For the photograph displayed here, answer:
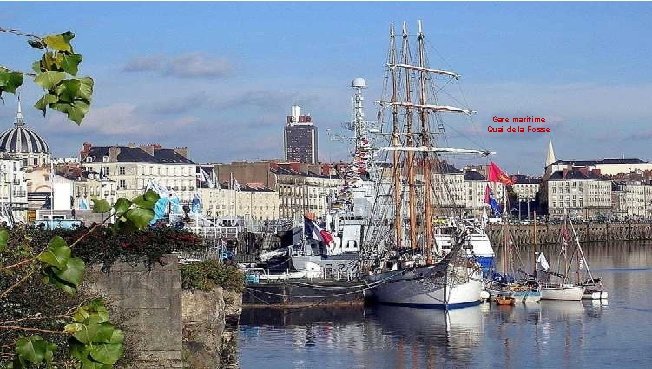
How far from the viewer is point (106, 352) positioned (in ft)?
18.5

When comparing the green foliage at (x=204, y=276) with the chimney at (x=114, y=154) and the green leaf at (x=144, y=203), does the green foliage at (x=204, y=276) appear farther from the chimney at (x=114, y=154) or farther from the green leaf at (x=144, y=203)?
the chimney at (x=114, y=154)

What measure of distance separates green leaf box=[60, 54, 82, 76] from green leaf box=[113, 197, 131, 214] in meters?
0.69

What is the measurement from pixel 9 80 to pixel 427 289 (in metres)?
57.1

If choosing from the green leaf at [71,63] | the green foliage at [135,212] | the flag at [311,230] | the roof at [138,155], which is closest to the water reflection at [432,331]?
the flag at [311,230]

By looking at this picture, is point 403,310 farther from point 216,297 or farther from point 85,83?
point 85,83

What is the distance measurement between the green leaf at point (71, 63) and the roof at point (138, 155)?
11829cm

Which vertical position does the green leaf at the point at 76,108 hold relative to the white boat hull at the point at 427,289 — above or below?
above

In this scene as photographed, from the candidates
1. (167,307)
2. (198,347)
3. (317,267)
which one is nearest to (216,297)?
(198,347)

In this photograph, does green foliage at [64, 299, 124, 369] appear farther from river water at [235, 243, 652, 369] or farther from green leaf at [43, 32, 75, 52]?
river water at [235, 243, 652, 369]

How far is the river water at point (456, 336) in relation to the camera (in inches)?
1624

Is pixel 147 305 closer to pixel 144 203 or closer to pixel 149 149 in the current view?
pixel 144 203

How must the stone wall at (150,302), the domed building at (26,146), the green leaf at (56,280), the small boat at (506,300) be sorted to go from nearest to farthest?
the green leaf at (56,280) < the stone wall at (150,302) < the small boat at (506,300) < the domed building at (26,146)

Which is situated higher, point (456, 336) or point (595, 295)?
point (595, 295)

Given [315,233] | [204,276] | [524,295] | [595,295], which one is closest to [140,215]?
[204,276]
